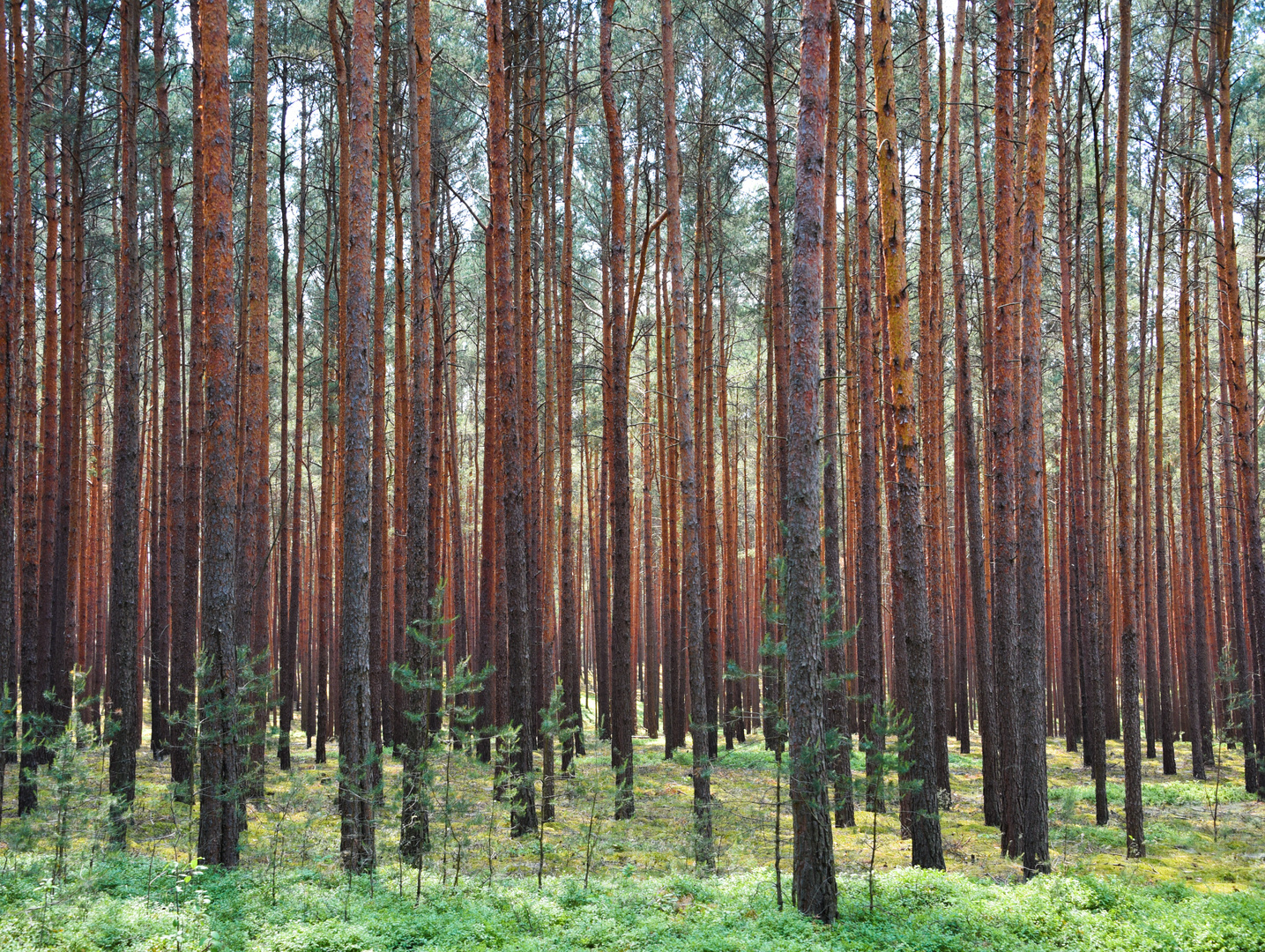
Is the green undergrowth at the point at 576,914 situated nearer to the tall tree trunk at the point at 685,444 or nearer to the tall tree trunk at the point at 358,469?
the tall tree trunk at the point at 358,469

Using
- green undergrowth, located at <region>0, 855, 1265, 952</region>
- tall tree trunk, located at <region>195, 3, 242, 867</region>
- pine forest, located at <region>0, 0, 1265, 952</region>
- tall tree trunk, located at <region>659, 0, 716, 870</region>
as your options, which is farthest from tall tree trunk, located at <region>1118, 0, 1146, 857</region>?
tall tree trunk, located at <region>195, 3, 242, 867</region>

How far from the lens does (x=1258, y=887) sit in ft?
27.9

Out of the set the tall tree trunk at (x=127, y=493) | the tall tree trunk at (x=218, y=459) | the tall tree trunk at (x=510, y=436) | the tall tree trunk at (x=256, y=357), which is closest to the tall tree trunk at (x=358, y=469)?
the tall tree trunk at (x=218, y=459)

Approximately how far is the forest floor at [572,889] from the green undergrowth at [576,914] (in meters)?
0.02

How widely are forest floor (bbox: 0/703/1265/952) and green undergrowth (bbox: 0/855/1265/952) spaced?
2cm

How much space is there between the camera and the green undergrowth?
18.2 ft

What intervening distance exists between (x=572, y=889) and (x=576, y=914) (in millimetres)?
634

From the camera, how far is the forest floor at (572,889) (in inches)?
226

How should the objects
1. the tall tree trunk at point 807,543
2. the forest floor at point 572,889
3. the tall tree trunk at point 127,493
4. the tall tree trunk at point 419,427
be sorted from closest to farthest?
1. the forest floor at point 572,889
2. the tall tree trunk at point 807,543
3. the tall tree trunk at point 419,427
4. the tall tree trunk at point 127,493

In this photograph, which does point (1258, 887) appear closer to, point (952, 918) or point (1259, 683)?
point (952, 918)

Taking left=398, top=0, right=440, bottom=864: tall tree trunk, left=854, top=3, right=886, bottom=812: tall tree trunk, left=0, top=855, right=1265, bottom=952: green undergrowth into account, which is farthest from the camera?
left=854, top=3, right=886, bottom=812: tall tree trunk

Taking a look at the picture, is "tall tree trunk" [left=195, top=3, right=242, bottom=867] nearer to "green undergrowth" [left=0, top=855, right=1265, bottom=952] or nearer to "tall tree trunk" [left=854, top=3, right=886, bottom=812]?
"green undergrowth" [left=0, top=855, right=1265, bottom=952]

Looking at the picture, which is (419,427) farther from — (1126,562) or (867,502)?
(1126,562)

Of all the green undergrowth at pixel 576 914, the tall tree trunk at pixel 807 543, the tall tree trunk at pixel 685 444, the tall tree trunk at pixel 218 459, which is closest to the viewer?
the green undergrowth at pixel 576 914
